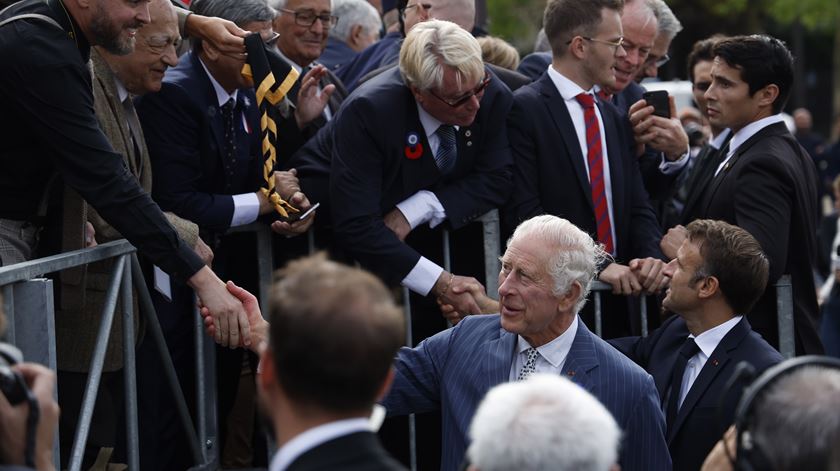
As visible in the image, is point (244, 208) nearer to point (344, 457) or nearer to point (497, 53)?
point (497, 53)

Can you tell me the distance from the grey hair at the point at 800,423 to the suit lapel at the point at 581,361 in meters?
1.61

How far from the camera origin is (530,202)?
5648 mm

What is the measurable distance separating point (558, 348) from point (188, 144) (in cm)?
188

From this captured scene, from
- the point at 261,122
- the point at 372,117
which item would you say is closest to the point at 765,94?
the point at 372,117

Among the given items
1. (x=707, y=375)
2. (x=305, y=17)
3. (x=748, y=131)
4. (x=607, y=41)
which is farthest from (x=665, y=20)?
(x=707, y=375)

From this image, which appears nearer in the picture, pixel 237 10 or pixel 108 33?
pixel 108 33

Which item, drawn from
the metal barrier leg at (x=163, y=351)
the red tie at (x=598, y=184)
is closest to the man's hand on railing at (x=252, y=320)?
the metal barrier leg at (x=163, y=351)

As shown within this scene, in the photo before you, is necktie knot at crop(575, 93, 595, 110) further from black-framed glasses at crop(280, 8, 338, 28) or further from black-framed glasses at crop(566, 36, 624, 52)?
black-framed glasses at crop(280, 8, 338, 28)

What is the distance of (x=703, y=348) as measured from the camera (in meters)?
4.88

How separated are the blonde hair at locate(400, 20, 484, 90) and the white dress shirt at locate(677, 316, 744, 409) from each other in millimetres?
1410

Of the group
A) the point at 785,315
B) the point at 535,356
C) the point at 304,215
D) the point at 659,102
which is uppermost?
the point at 659,102

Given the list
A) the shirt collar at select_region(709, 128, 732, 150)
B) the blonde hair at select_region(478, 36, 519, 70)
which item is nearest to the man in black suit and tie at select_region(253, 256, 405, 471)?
the shirt collar at select_region(709, 128, 732, 150)

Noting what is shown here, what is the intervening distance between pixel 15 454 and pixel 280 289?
25.2 inches

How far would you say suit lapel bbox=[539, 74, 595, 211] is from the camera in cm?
575
